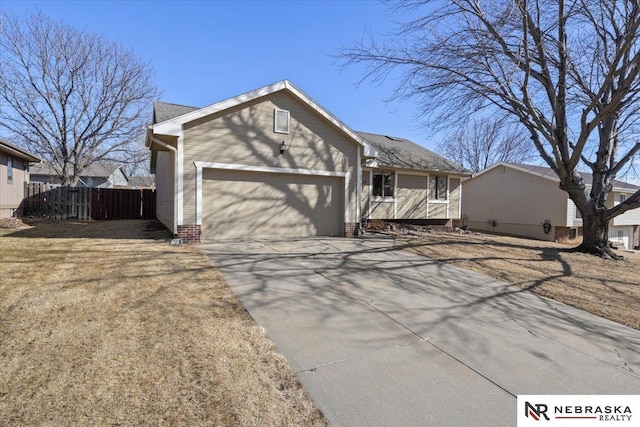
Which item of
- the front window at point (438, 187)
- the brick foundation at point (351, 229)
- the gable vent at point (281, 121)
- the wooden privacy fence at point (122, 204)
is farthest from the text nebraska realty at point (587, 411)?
the wooden privacy fence at point (122, 204)

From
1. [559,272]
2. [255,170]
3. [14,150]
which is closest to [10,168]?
[14,150]

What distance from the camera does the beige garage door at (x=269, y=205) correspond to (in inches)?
376

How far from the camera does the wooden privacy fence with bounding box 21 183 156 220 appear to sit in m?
16.3

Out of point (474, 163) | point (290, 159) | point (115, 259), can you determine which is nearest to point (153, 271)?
point (115, 259)

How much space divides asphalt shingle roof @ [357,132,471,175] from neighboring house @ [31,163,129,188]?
2267 cm

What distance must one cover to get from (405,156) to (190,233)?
1176 centimetres

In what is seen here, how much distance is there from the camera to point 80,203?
16.8 meters

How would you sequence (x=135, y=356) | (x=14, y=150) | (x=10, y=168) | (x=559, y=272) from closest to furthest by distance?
(x=135, y=356) < (x=559, y=272) < (x=14, y=150) < (x=10, y=168)

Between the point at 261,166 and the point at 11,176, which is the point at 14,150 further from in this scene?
A: the point at 261,166

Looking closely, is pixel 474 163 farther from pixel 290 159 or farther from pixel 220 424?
pixel 220 424

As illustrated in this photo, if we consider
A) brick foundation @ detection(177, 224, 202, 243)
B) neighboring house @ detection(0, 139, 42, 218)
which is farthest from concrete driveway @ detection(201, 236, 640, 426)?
neighboring house @ detection(0, 139, 42, 218)

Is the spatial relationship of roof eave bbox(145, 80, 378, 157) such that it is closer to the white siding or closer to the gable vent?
the gable vent

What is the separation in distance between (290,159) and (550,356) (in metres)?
8.36

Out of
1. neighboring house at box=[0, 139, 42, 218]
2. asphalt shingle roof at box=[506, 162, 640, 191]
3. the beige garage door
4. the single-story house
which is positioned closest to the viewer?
the single-story house
